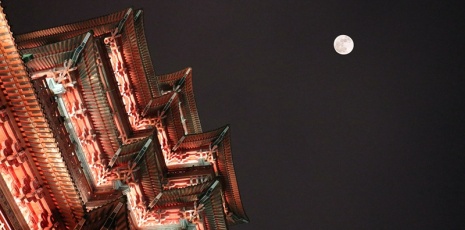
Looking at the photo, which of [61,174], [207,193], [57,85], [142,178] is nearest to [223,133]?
[207,193]

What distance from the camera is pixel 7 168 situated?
1300 centimetres

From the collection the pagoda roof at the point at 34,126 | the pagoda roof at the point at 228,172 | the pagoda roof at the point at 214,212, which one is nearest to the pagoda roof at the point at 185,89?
the pagoda roof at the point at 228,172

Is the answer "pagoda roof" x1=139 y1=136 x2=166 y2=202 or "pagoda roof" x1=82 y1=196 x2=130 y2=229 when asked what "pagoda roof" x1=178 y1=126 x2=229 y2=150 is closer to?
"pagoda roof" x1=139 y1=136 x2=166 y2=202

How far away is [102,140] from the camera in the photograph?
19.5m

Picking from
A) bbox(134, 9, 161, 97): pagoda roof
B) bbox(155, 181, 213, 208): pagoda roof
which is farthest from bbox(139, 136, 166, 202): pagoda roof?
bbox(134, 9, 161, 97): pagoda roof

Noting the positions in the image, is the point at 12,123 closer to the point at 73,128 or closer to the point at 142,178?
the point at 73,128

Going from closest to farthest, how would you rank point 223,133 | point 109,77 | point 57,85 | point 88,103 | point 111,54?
point 57,85 → point 88,103 → point 109,77 → point 111,54 → point 223,133

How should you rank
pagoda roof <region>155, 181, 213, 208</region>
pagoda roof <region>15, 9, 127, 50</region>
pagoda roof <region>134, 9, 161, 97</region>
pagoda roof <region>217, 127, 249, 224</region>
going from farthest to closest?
1. pagoda roof <region>217, 127, 249, 224</region>
2. pagoda roof <region>134, 9, 161, 97</region>
3. pagoda roof <region>155, 181, 213, 208</region>
4. pagoda roof <region>15, 9, 127, 50</region>

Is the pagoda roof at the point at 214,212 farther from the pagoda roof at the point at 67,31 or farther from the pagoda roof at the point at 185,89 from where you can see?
the pagoda roof at the point at 67,31

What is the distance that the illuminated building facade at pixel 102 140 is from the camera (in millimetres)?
13102

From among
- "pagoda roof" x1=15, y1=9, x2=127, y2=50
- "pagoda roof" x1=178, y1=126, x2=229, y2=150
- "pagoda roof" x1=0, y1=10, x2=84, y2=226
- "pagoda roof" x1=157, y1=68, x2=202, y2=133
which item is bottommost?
"pagoda roof" x1=178, y1=126, x2=229, y2=150

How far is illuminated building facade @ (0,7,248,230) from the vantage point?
1310cm

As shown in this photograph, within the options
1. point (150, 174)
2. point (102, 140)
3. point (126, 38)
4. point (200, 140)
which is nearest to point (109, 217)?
point (102, 140)

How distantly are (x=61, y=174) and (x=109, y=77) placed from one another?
776 cm
